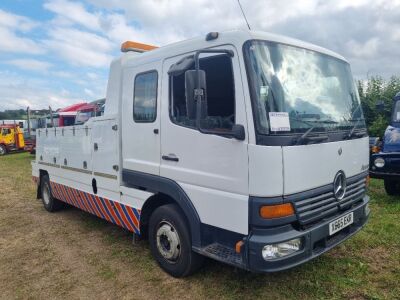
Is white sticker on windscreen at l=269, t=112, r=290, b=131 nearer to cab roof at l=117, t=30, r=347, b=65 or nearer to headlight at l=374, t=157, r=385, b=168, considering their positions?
cab roof at l=117, t=30, r=347, b=65

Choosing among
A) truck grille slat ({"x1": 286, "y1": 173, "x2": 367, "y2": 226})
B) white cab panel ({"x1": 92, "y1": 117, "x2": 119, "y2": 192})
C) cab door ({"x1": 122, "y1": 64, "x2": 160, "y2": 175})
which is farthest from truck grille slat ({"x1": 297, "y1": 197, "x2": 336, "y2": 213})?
white cab panel ({"x1": 92, "y1": 117, "x2": 119, "y2": 192})

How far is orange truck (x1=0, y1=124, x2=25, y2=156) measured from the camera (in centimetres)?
2425

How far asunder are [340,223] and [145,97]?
2562 mm

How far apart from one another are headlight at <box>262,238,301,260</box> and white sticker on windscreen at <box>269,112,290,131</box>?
0.99 m

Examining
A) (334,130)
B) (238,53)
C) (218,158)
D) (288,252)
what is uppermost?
(238,53)

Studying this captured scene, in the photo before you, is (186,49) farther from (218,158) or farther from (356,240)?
(356,240)

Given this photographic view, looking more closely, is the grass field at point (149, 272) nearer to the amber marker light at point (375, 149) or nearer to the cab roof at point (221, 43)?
the amber marker light at point (375, 149)

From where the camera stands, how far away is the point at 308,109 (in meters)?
3.39

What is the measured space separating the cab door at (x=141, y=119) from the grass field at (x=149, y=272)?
4.13ft

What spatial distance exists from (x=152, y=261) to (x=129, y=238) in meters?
1.06

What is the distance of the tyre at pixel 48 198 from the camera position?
7.21 meters

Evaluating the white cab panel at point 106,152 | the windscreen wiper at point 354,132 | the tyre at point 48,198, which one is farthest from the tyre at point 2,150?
the windscreen wiper at point 354,132

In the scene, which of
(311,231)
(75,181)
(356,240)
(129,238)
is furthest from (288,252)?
(75,181)

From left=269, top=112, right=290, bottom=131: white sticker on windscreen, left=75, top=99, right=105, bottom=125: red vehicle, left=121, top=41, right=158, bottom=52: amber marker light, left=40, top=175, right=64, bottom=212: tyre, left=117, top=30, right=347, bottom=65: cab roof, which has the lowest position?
left=40, top=175, right=64, bottom=212: tyre
